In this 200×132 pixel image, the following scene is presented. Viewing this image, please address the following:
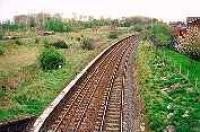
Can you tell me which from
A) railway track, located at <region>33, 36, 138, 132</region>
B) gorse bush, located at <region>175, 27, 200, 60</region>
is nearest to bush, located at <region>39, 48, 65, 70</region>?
railway track, located at <region>33, 36, 138, 132</region>

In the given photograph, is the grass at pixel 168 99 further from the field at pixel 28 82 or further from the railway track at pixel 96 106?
the field at pixel 28 82

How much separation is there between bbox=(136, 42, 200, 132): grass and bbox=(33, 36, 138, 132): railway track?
46.9 inches

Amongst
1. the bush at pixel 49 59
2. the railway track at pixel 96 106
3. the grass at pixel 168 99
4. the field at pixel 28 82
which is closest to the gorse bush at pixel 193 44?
the field at pixel 28 82

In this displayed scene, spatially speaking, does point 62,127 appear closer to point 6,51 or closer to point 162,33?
point 6,51

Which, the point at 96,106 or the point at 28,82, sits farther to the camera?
the point at 28,82

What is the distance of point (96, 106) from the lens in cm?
2883

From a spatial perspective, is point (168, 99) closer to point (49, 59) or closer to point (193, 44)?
point (49, 59)

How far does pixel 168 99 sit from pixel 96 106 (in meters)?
5.08

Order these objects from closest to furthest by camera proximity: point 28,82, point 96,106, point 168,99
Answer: point 96,106 < point 168,99 < point 28,82

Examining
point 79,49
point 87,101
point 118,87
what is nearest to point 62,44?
point 79,49

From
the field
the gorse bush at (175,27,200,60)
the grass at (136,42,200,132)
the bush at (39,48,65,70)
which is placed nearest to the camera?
the grass at (136,42,200,132)

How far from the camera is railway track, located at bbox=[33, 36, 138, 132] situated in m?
24.4

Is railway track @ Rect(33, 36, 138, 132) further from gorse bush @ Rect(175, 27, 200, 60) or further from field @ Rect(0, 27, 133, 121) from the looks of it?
gorse bush @ Rect(175, 27, 200, 60)

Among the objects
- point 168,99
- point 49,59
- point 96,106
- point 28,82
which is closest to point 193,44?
point 49,59
